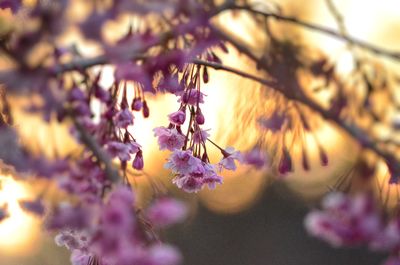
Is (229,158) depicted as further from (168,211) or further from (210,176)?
(168,211)

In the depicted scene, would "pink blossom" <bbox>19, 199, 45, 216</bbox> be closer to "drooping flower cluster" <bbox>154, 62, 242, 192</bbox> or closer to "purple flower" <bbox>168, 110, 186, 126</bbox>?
"drooping flower cluster" <bbox>154, 62, 242, 192</bbox>

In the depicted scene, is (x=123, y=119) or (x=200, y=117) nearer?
(x=123, y=119)

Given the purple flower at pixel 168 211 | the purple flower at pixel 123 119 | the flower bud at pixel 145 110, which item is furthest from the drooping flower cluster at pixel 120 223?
the flower bud at pixel 145 110

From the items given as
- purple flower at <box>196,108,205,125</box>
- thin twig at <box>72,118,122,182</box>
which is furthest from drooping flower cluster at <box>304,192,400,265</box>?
purple flower at <box>196,108,205,125</box>

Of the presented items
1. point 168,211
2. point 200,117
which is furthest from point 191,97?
point 168,211

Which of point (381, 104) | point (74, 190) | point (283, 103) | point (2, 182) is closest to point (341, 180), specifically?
point (283, 103)

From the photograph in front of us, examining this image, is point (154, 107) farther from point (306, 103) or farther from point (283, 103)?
point (306, 103)
